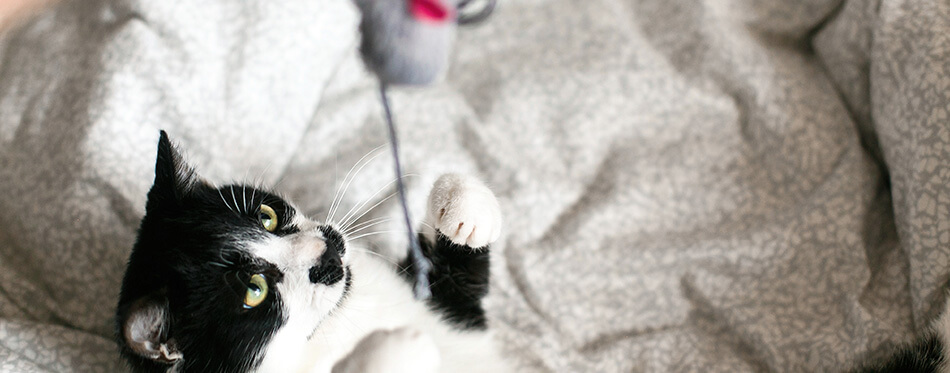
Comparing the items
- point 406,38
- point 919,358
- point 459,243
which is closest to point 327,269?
point 459,243

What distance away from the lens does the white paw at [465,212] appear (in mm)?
983

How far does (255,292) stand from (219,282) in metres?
0.05

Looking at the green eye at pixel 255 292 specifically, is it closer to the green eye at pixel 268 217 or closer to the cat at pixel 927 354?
the green eye at pixel 268 217

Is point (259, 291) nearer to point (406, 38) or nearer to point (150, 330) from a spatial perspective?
point (150, 330)

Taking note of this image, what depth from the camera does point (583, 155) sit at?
1476mm

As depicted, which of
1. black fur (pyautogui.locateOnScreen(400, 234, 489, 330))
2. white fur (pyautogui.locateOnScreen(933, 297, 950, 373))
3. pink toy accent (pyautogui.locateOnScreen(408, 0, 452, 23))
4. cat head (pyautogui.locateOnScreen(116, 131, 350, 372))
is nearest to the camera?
pink toy accent (pyautogui.locateOnScreen(408, 0, 452, 23))

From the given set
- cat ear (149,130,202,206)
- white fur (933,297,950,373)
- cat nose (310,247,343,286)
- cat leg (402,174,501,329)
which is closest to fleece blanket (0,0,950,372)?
white fur (933,297,950,373)

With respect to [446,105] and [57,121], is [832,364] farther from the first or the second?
[57,121]

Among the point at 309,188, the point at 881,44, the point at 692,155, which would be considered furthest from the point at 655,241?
the point at 309,188

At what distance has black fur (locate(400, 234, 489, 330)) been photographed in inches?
44.7

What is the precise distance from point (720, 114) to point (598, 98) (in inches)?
11.8

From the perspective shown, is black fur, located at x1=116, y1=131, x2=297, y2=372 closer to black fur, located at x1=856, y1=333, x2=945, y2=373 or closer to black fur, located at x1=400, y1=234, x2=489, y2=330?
black fur, located at x1=400, y1=234, x2=489, y2=330

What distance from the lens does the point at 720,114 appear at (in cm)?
147

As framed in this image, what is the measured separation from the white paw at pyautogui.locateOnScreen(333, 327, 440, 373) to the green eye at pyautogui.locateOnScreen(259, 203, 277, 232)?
25cm
